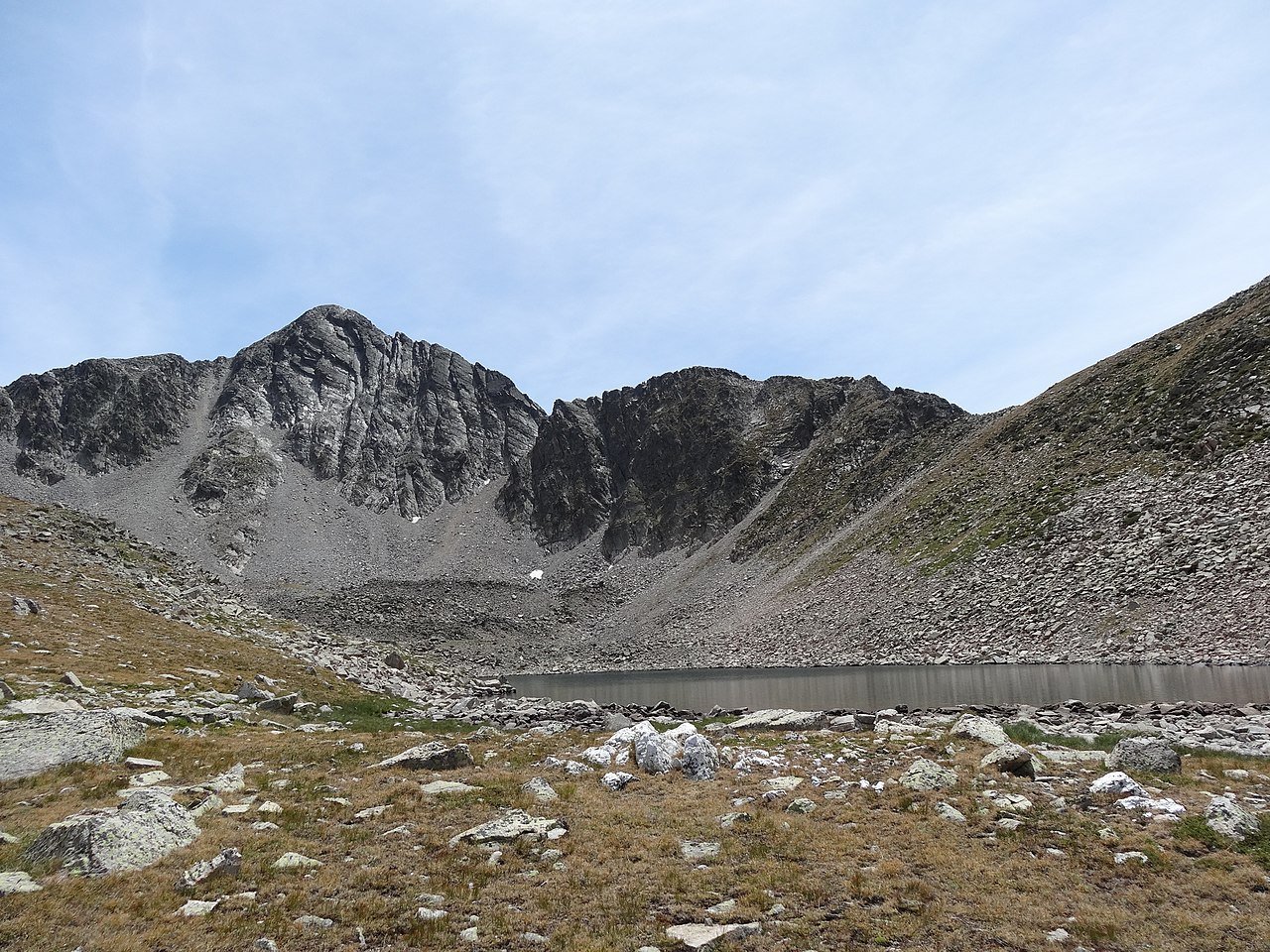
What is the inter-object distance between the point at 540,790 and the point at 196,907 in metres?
7.72

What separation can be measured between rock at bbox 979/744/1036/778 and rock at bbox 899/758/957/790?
1132 millimetres

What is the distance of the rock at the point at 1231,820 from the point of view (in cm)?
1166

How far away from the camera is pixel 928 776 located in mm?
16078

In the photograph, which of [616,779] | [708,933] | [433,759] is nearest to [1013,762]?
[616,779]

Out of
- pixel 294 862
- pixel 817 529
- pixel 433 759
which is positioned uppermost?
pixel 817 529

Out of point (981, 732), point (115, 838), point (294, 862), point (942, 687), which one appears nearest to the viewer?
point (115, 838)

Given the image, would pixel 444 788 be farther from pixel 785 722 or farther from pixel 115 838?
pixel 785 722

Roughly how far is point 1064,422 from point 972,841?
9955 cm

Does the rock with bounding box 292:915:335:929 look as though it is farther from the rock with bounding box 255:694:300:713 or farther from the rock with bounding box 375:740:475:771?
the rock with bounding box 255:694:300:713

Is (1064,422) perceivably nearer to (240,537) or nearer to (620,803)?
(620,803)

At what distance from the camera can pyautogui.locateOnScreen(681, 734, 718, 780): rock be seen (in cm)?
1841

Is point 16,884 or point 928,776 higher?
point 16,884

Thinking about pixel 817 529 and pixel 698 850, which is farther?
pixel 817 529

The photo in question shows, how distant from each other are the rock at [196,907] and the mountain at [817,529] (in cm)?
5757
